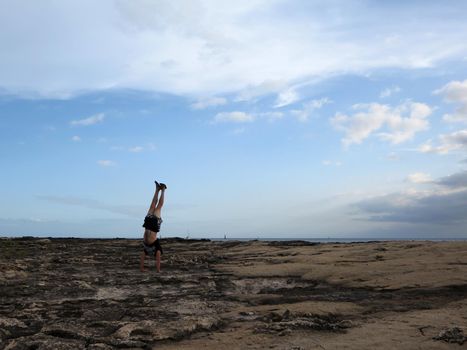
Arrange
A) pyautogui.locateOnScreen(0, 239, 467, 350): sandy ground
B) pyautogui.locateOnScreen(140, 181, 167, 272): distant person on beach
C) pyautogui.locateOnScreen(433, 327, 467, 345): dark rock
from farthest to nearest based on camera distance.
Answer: pyautogui.locateOnScreen(140, 181, 167, 272): distant person on beach
pyautogui.locateOnScreen(0, 239, 467, 350): sandy ground
pyautogui.locateOnScreen(433, 327, 467, 345): dark rock

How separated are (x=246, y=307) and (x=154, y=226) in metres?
6.36

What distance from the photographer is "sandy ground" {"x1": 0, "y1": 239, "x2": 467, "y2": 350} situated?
5.26 metres

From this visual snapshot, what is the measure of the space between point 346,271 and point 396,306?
3.93m

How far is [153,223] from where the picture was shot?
13312 mm

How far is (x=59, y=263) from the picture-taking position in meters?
16.0

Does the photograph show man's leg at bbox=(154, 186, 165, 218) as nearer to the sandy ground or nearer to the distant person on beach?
the distant person on beach

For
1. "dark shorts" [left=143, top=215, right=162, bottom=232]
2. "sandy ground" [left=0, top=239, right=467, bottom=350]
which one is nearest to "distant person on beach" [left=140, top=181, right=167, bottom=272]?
"dark shorts" [left=143, top=215, right=162, bottom=232]

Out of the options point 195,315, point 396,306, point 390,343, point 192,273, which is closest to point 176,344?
point 195,315

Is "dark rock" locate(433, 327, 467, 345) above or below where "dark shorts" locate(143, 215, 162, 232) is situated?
below

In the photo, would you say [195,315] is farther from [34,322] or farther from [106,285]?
[106,285]

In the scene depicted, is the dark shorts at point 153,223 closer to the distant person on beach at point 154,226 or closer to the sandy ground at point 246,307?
the distant person on beach at point 154,226

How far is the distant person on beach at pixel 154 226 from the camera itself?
43.4 ft

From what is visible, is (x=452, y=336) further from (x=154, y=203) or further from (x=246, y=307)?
(x=154, y=203)

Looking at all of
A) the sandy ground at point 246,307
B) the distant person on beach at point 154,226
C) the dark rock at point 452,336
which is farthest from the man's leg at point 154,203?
the dark rock at point 452,336
